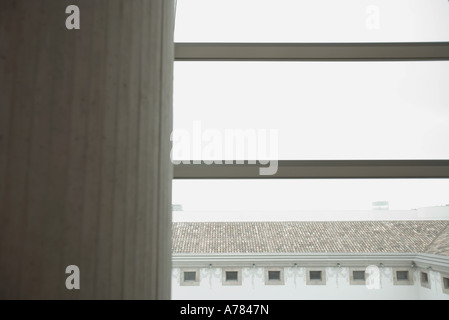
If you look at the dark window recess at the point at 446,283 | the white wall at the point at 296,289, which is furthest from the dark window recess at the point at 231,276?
the dark window recess at the point at 446,283

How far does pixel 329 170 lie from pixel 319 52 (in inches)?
38.5

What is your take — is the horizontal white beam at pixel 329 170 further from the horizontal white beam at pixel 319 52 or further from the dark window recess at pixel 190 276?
the horizontal white beam at pixel 319 52

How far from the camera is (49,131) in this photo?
2064mm

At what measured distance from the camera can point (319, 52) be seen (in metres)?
3.05

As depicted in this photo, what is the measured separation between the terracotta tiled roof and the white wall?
16 cm

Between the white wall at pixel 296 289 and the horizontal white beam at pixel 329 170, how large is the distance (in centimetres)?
69

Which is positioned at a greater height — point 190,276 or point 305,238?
point 305,238

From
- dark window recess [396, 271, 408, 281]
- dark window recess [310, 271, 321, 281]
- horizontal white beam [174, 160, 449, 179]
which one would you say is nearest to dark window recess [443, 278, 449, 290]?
dark window recess [396, 271, 408, 281]

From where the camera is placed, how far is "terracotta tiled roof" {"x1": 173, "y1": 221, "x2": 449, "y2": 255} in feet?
9.16

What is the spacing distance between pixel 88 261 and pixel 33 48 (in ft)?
4.04

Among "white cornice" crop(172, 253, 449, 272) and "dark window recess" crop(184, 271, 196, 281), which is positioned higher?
"white cornice" crop(172, 253, 449, 272)

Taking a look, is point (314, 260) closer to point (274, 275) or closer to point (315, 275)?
point (315, 275)

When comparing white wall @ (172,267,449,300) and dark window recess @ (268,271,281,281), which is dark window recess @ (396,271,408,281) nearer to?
white wall @ (172,267,449,300)

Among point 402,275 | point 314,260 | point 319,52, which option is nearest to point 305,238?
point 314,260
